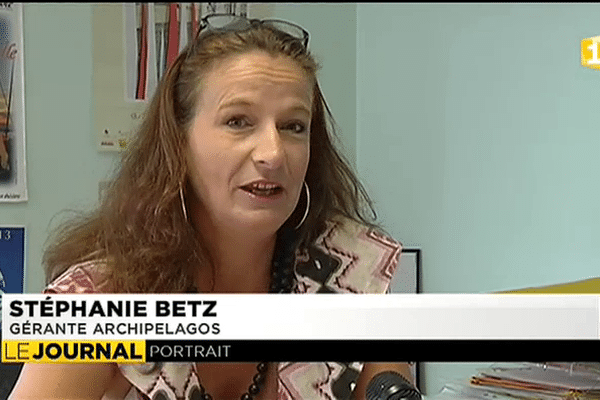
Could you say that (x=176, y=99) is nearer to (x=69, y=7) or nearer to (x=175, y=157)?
(x=175, y=157)

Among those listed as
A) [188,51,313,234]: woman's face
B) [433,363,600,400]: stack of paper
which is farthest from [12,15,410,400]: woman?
[433,363,600,400]: stack of paper

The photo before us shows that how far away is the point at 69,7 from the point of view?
Answer: 3.05 ft

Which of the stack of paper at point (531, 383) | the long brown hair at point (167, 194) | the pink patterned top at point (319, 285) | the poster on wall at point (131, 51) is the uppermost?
the poster on wall at point (131, 51)

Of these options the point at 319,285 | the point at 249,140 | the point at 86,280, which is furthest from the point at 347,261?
the point at 86,280

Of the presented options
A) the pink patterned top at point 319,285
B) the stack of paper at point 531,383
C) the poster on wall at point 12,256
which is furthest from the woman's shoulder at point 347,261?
the poster on wall at point 12,256

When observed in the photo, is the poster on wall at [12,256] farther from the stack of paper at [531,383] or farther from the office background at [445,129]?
the stack of paper at [531,383]

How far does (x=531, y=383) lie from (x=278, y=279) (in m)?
0.30

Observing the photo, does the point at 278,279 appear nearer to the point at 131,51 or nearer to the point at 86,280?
the point at 86,280

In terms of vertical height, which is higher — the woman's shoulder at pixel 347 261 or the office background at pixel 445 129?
the office background at pixel 445 129

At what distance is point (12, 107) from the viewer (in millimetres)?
924

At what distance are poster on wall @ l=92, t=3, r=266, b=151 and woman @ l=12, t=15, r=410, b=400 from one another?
0.02m

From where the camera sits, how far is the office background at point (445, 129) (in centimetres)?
93

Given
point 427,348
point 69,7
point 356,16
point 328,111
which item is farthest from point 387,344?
point 69,7

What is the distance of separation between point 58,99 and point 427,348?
485 mm
